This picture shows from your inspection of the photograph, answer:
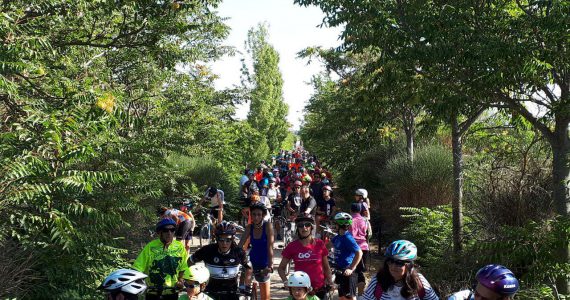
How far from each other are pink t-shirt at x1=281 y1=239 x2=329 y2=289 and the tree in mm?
38496

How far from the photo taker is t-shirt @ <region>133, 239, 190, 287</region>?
20.1ft

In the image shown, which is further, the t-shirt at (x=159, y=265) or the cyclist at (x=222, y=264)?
the cyclist at (x=222, y=264)

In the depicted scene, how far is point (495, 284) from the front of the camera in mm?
3902

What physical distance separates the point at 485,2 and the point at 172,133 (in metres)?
9.49

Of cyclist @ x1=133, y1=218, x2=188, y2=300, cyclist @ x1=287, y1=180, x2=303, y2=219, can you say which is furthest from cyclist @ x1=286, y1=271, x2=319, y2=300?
cyclist @ x1=287, y1=180, x2=303, y2=219

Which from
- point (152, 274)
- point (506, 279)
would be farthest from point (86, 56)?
point (506, 279)

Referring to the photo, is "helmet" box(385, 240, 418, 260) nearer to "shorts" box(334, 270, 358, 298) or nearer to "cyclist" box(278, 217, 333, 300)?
"cyclist" box(278, 217, 333, 300)

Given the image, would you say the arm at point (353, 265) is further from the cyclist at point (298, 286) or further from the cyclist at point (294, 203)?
the cyclist at point (294, 203)

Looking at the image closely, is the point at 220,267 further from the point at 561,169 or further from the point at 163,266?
the point at 561,169

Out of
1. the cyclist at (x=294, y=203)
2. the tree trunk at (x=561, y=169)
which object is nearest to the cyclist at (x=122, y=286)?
the tree trunk at (x=561, y=169)

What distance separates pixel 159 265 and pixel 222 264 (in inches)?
36.1

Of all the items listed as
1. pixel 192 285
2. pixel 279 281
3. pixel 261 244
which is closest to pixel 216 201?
pixel 279 281

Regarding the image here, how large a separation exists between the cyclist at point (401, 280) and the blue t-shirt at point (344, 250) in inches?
114

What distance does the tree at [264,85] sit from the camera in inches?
1860
